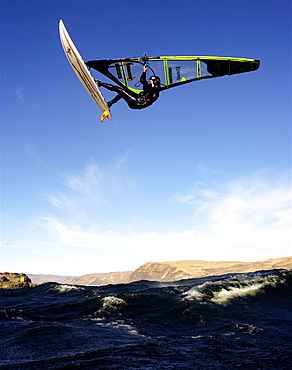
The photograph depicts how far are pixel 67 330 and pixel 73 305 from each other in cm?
396

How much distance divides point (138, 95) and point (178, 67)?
2.01 metres

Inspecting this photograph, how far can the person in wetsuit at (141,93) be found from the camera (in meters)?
8.78

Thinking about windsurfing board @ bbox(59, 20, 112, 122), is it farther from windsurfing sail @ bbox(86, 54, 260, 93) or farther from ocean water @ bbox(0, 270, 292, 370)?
ocean water @ bbox(0, 270, 292, 370)

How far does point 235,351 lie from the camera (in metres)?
5.42

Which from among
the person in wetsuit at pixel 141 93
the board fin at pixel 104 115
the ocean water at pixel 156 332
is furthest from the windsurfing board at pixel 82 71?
the ocean water at pixel 156 332

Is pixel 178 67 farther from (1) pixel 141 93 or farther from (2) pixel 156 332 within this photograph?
(2) pixel 156 332

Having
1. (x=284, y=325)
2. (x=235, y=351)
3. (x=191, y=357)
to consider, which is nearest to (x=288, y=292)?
(x=284, y=325)

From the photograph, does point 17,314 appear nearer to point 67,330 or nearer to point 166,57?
point 67,330

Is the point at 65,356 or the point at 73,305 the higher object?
the point at 73,305

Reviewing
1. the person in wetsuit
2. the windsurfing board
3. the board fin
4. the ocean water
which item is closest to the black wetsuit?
the person in wetsuit

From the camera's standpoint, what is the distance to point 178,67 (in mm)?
9641

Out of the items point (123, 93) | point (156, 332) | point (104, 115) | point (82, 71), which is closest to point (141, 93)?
point (123, 93)

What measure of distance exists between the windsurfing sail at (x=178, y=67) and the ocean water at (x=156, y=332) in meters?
7.40

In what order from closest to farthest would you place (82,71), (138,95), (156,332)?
(156,332) < (138,95) < (82,71)
